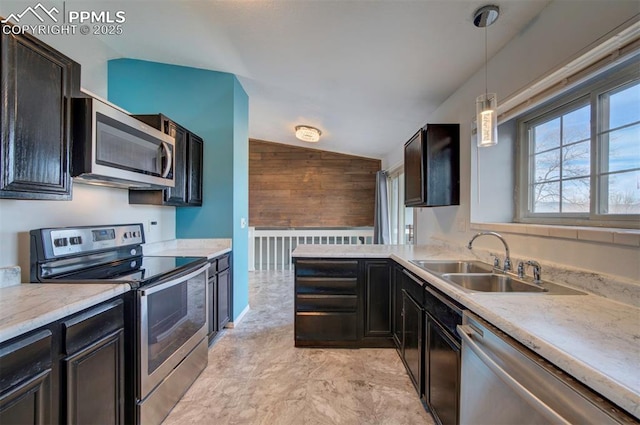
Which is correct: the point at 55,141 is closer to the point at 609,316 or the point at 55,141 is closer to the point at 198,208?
the point at 198,208

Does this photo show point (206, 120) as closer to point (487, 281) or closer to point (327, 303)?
point (327, 303)

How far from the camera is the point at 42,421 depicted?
1003mm

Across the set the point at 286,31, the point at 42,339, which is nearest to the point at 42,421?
the point at 42,339

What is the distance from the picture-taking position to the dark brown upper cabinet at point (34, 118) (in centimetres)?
116

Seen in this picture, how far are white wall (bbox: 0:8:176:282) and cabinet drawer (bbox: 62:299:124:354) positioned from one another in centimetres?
53

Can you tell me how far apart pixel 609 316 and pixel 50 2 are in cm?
375

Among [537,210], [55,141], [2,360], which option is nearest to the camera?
[2,360]

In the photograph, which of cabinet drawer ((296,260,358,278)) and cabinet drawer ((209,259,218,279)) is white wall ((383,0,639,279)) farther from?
cabinet drawer ((209,259,218,279))

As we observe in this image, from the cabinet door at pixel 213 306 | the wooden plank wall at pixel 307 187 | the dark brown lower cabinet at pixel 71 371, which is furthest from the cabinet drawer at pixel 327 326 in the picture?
the wooden plank wall at pixel 307 187

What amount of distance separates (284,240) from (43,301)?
472 cm

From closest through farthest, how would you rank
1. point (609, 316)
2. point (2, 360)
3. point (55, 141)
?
point (2, 360), point (609, 316), point (55, 141)

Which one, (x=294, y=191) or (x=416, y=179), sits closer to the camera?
(x=416, y=179)

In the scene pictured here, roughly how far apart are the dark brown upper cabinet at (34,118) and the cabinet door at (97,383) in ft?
2.51

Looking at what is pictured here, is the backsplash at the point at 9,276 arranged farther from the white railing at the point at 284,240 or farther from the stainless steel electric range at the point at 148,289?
the white railing at the point at 284,240
